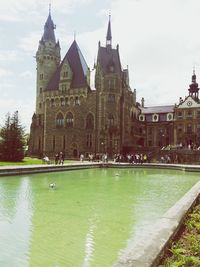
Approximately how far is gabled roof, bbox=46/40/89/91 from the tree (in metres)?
27.3

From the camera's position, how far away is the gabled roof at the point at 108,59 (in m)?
75.4

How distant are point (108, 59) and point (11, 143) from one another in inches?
1392

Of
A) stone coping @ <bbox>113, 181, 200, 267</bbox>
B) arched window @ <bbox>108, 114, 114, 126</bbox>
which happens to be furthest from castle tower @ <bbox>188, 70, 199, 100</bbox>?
stone coping @ <bbox>113, 181, 200, 267</bbox>

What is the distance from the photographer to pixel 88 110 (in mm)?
75125

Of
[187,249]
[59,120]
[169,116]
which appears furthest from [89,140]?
[187,249]

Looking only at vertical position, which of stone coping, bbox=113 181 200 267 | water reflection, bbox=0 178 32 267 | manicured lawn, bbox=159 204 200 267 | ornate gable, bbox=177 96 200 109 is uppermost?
ornate gable, bbox=177 96 200 109

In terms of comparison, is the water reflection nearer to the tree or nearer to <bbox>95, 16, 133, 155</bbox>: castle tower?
the tree

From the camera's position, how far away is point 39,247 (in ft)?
28.6

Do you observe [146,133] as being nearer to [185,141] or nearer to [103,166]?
[185,141]

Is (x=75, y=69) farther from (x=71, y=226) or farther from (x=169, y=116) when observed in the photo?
(x=71, y=226)

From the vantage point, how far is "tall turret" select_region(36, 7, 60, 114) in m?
84.1

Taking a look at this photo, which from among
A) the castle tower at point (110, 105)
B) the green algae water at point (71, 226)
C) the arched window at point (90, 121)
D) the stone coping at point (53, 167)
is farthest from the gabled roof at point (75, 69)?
the green algae water at point (71, 226)

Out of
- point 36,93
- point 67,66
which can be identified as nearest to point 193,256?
point 67,66

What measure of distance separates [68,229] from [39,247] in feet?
6.41
